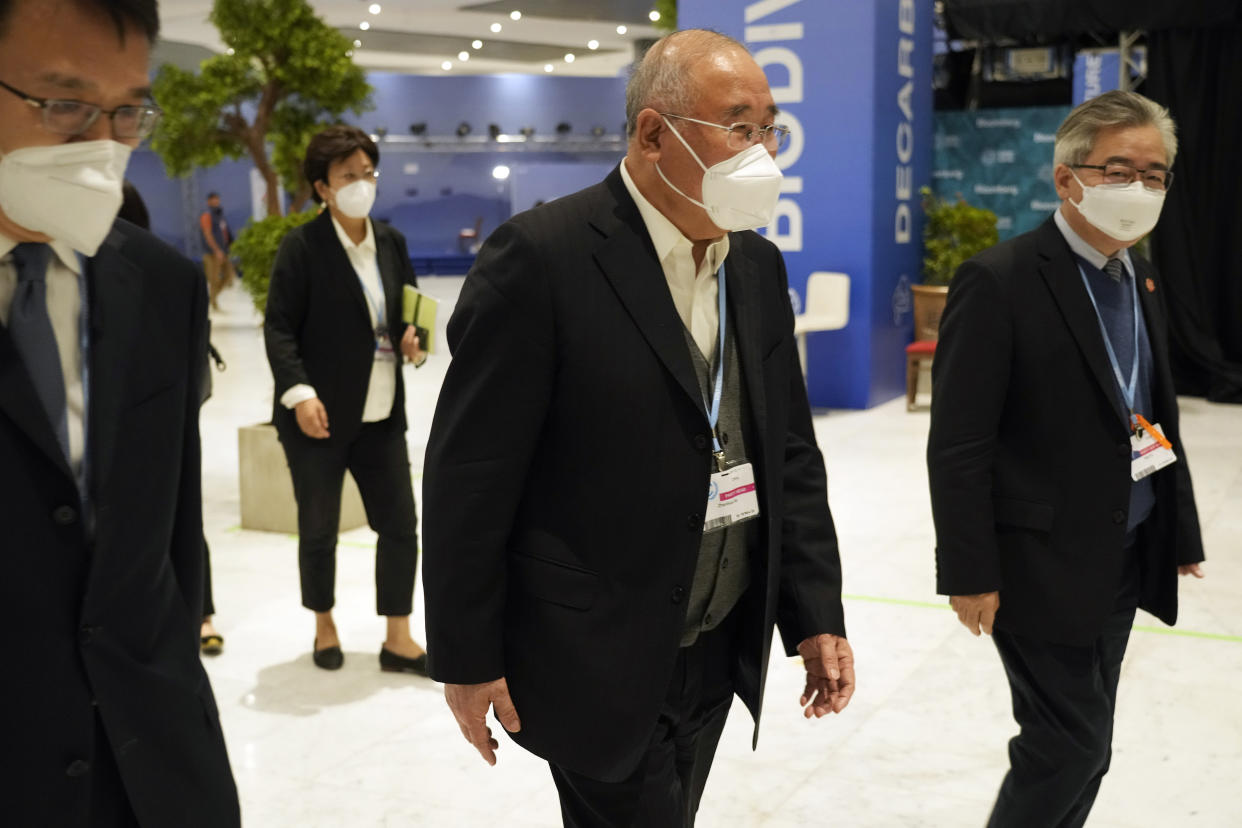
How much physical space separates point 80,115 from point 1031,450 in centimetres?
175

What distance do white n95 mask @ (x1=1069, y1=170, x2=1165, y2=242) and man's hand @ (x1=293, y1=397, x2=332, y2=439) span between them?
2428 millimetres

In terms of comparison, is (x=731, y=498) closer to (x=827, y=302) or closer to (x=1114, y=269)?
(x=1114, y=269)

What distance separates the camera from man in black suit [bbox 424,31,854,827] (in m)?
1.74

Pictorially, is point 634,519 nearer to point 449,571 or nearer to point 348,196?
point 449,571

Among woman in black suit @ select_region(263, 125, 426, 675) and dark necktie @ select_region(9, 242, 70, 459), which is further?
woman in black suit @ select_region(263, 125, 426, 675)

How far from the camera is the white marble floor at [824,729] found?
126 inches

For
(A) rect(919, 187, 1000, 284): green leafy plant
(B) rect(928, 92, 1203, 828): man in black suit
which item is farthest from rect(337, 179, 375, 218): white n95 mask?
(A) rect(919, 187, 1000, 284): green leafy plant

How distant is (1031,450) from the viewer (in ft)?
7.77

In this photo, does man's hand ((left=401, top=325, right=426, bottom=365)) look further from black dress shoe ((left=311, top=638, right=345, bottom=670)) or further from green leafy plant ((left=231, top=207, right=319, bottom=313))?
green leafy plant ((left=231, top=207, right=319, bottom=313))

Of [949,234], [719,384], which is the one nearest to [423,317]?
[719,384]

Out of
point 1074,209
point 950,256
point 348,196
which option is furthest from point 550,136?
point 1074,209

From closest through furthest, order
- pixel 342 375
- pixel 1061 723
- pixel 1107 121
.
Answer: pixel 1061 723
pixel 1107 121
pixel 342 375

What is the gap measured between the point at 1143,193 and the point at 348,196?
2.50 meters

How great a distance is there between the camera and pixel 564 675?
1.79 metres
